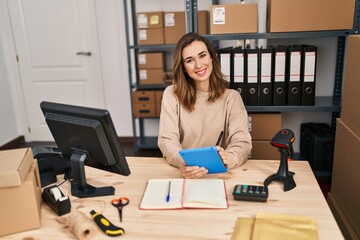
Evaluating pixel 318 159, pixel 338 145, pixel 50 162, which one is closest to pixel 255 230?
pixel 50 162

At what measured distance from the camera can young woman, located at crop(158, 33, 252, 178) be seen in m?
1.71

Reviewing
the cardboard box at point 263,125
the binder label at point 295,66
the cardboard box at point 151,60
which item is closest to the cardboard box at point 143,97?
the cardboard box at point 151,60

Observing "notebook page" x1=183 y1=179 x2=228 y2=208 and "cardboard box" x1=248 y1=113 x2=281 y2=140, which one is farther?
"cardboard box" x1=248 y1=113 x2=281 y2=140

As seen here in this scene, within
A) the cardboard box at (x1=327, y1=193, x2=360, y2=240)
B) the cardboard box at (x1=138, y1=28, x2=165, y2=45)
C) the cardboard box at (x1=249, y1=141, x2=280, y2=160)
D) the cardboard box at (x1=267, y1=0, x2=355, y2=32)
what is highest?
the cardboard box at (x1=267, y1=0, x2=355, y2=32)

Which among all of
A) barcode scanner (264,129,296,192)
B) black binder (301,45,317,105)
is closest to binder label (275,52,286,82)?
black binder (301,45,317,105)

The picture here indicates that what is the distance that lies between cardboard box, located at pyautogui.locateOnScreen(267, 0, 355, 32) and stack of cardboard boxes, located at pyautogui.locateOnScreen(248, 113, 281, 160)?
639 millimetres

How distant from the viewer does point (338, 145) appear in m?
1.90

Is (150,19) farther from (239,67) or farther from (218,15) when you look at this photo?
(239,67)

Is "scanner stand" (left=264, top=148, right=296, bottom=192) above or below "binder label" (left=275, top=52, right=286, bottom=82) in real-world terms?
below

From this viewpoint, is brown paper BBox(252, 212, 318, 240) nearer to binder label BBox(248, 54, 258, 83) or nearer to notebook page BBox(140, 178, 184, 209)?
notebook page BBox(140, 178, 184, 209)

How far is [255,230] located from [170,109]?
0.88m

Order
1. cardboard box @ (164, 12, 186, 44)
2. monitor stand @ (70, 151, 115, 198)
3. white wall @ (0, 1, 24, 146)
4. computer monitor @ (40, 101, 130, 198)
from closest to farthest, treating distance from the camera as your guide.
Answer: computer monitor @ (40, 101, 130, 198)
monitor stand @ (70, 151, 115, 198)
cardboard box @ (164, 12, 186, 44)
white wall @ (0, 1, 24, 146)

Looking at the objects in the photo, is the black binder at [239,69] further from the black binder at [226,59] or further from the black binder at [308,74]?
the black binder at [308,74]

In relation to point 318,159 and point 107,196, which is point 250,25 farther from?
point 107,196
